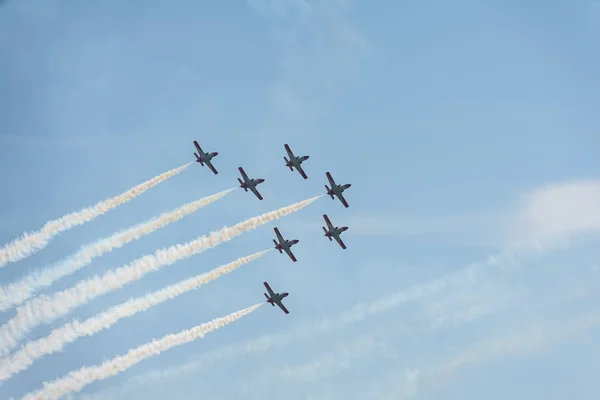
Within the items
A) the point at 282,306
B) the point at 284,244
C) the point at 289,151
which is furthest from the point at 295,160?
the point at 282,306

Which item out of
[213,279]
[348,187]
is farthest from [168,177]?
[348,187]

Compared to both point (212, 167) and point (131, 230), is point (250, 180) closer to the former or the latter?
point (212, 167)

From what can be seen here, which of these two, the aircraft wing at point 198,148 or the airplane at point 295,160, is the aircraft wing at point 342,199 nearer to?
the airplane at point 295,160

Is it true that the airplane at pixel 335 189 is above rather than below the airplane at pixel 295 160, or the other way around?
below

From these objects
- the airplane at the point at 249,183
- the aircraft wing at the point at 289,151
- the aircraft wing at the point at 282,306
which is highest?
the aircraft wing at the point at 289,151

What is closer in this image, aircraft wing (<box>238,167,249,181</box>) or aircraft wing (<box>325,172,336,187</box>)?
aircraft wing (<box>325,172,336,187</box>)

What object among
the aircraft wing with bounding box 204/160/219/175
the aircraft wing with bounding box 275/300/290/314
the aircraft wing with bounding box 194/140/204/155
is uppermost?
the aircraft wing with bounding box 194/140/204/155

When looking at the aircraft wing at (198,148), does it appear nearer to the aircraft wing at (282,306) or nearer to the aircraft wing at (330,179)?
the aircraft wing at (330,179)

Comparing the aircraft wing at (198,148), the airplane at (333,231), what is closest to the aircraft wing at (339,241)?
the airplane at (333,231)

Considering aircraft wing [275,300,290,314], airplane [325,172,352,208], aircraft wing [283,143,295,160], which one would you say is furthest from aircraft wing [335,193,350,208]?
aircraft wing [275,300,290,314]

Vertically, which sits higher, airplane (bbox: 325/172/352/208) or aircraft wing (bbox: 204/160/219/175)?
aircraft wing (bbox: 204/160/219/175)

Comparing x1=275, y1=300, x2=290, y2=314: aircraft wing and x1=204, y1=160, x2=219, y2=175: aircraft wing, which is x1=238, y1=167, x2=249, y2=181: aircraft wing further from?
x1=275, y1=300, x2=290, y2=314: aircraft wing

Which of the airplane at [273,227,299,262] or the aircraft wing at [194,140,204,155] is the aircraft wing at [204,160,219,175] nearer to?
the aircraft wing at [194,140,204,155]

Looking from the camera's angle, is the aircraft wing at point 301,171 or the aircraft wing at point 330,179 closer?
the aircraft wing at point 330,179
